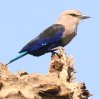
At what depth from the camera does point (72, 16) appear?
36.9 feet

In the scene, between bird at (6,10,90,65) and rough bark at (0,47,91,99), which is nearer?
rough bark at (0,47,91,99)

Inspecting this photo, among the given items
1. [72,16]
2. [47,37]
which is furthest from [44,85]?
[72,16]

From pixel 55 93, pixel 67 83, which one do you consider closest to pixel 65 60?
pixel 67 83

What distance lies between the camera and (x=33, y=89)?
7508 mm

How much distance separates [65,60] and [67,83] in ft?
1.98

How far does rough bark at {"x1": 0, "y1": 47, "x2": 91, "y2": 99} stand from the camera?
24.5 feet

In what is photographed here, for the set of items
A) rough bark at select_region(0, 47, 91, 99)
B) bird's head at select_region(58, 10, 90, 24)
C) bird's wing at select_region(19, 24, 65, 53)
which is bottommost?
rough bark at select_region(0, 47, 91, 99)

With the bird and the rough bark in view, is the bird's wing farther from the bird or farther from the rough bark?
the rough bark

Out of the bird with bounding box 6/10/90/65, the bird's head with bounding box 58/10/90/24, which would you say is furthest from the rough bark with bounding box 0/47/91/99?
the bird's head with bounding box 58/10/90/24

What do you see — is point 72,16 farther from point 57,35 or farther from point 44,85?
point 44,85

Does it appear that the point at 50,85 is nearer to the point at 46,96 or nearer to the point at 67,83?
the point at 46,96

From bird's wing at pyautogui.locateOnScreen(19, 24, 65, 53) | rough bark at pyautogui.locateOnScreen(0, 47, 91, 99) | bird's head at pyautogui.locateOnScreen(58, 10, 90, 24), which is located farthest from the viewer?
bird's head at pyautogui.locateOnScreen(58, 10, 90, 24)

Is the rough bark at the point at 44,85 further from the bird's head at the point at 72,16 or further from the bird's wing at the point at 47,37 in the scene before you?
the bird's head at the point at 72,16

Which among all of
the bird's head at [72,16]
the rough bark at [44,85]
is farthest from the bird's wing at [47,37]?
the rough bark at [44,85]
